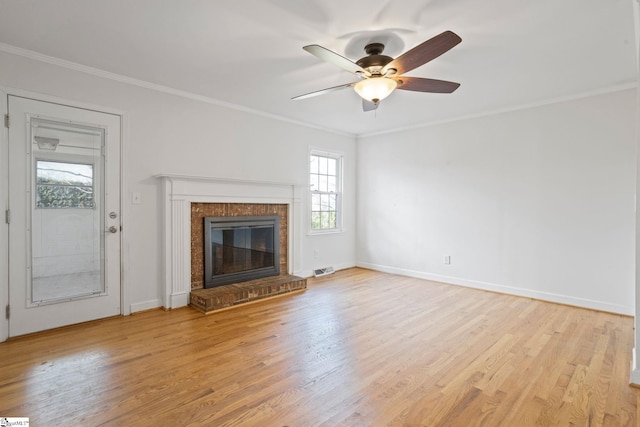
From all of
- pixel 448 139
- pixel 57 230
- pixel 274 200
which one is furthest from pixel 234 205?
pixel 448 139

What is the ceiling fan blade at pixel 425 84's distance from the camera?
2.54 meters

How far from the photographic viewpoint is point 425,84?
2.61m

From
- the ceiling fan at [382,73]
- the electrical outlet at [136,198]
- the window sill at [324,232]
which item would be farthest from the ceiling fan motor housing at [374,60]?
the window sill at [324,232]

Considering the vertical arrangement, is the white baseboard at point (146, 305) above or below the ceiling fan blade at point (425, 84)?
below

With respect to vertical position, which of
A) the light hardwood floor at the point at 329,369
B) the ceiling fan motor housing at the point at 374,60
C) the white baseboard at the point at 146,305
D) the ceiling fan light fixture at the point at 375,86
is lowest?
the light hardwood floor at the point at 329,369

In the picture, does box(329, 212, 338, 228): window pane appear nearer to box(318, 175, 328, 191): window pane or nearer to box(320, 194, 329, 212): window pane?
box(320, 194, 329, 212): window pane

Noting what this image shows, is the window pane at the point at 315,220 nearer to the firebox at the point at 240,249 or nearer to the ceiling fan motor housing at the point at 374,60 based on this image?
the firebox at the point at 240,249

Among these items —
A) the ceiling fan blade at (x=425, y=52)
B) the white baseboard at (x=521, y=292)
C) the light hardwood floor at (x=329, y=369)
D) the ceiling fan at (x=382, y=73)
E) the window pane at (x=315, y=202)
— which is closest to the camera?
the light hardwood floor at (x=329, y=369)

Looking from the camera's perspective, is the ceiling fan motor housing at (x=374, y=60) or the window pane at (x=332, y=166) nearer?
the ceiling fan motor housing at (x=374, y=60)

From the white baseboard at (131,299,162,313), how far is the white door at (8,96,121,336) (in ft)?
0.58

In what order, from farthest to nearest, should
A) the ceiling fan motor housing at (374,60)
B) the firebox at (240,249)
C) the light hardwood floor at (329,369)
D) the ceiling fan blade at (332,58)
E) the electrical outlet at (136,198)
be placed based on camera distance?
1. the firebox at (240,249)
2. the electrical outlet at (136,198)
3. the ceiling fan motor housing at (374,60)
4. the ceiling fan blade at (332,58)
5. the light hardwood floor at (329,369)

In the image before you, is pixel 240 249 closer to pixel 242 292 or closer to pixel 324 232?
pixel 242 292

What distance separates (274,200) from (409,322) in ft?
7.97

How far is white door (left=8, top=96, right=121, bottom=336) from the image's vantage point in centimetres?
283
